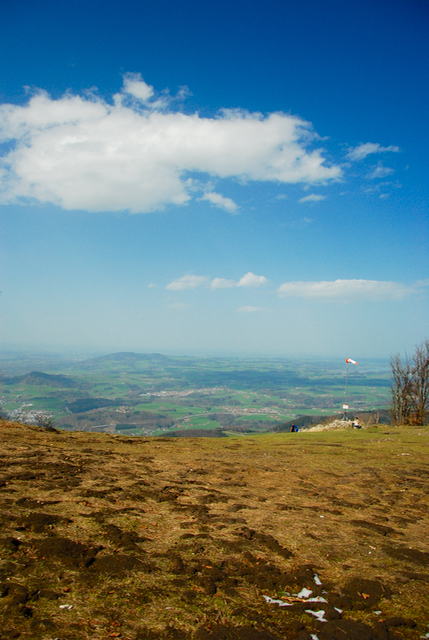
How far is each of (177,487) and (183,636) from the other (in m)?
6.45

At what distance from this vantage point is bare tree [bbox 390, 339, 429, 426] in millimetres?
42969

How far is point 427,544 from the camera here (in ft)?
26.3

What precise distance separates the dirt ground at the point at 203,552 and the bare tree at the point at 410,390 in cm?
3417

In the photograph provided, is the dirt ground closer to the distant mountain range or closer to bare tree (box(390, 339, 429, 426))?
bare tree (box(390, 339, 429, 426))

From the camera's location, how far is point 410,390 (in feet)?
144

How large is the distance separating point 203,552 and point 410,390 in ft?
149

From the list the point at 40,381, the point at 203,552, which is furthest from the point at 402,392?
the point at 40,381

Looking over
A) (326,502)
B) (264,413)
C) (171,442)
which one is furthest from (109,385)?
(326,502)

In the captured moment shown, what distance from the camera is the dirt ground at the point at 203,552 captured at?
471cm

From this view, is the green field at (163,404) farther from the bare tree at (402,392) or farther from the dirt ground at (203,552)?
the dirt ground at (203,552)

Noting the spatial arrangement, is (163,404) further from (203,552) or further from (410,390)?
(203,552)

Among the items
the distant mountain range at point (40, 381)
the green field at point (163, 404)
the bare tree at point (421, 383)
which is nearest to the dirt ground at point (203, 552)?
the bare tree at point (421, 383)

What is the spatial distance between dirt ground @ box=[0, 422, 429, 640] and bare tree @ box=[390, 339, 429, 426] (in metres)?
34.2

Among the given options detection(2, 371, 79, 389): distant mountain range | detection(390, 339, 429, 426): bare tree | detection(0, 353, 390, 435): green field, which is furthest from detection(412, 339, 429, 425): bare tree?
detection(2, 371, 79, 389): distant mountain range
